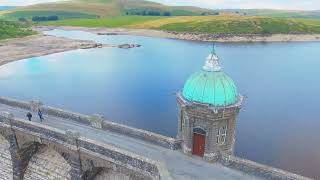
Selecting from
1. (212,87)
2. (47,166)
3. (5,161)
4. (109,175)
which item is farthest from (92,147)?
(5,161)

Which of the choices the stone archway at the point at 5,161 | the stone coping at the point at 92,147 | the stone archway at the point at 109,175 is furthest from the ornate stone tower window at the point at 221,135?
the stone archway at the point at 5,161

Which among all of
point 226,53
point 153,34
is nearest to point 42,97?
point 226,53

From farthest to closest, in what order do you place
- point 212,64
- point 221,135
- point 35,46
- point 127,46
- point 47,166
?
point 127,46
point 35,46
point 47,166
point 221,135
point 212,64

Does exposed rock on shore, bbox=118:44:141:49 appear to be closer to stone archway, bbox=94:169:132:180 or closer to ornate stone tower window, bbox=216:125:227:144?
stone archway, bbox=94:169:132:180

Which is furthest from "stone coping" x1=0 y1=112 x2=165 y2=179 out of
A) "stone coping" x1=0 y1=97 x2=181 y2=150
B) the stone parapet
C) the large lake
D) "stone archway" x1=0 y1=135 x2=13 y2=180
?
the large lake

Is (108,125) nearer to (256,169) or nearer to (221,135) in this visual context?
(221,135)
